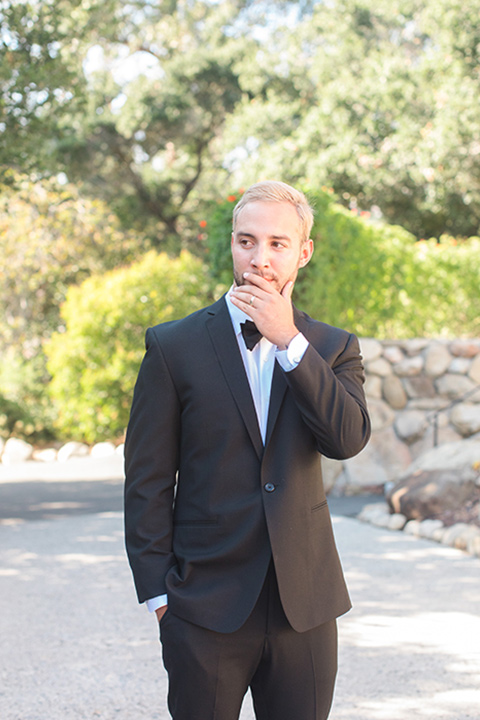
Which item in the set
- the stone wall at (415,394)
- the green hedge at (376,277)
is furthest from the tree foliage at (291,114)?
the stone wall at (415,394)

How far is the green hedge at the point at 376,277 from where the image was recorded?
8906 millimetres

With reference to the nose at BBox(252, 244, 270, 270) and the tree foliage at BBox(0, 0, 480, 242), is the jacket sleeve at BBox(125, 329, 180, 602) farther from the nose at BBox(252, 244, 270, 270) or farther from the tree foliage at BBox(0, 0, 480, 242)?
the tree foliage at BBox(0, 0, 480, 242)

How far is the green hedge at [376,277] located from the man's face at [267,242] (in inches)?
244

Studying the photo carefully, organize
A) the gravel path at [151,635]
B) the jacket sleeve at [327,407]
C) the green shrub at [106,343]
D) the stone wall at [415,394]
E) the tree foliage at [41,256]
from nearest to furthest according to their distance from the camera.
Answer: the jacket sleeve at [327,407] → the gravel path at [151,635] → the stone wall at [415,394] → the green shrub at [106,343] → the tree foliage at [41,256]

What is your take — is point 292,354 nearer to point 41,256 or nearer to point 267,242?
point 267,242

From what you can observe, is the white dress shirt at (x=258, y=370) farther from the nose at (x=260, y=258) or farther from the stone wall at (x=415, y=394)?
the stone wall at (x=415, y=394)

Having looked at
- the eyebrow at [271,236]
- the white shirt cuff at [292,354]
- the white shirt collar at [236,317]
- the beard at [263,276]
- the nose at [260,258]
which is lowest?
the white shirt cuff at [292,354]

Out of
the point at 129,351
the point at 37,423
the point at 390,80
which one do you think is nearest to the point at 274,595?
the point at 129,351

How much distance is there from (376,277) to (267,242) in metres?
8.36

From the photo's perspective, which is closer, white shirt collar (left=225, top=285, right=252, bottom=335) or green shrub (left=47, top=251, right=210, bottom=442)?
white shirt collar (left=225, top=285, right=252, bottom=335)

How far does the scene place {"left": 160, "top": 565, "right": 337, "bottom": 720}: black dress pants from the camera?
6.01 feet

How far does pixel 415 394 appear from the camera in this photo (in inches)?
366

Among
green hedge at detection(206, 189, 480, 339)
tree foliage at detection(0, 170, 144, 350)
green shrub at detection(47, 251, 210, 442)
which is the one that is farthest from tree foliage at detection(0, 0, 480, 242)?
green hedge at detection(206, 189, 480, 339)

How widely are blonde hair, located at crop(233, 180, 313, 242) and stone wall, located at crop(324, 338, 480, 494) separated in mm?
6997
